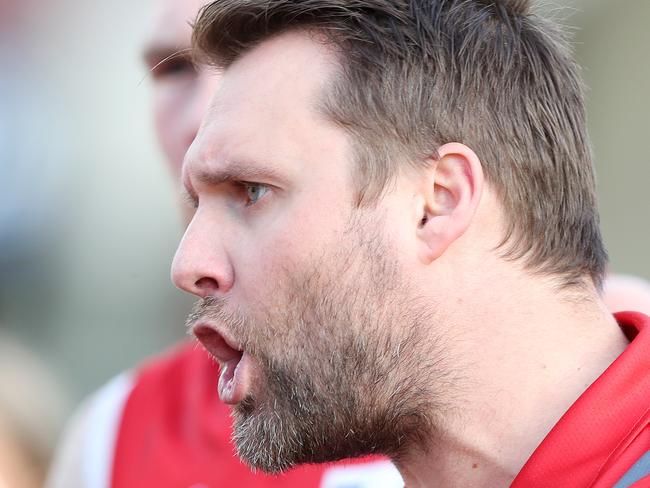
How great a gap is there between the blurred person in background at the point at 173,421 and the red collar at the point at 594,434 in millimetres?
1150

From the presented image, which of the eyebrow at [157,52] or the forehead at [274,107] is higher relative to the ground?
the eyebrow at [157,52]

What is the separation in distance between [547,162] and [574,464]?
1.95 ft

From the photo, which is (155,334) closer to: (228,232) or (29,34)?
(29,34)

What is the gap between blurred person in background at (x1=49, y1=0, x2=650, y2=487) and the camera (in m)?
3.08

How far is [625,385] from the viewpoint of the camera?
1.81 meters

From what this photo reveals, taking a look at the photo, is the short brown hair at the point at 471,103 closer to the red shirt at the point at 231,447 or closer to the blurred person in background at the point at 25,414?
the red shirt at the point at 231,447

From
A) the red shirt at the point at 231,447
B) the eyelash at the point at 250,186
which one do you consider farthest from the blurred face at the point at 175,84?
the eyelash at the point at 250,186

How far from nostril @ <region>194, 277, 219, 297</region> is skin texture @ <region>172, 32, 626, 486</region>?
0.02m

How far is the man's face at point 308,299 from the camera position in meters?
1.94

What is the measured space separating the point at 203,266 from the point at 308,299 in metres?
0.20

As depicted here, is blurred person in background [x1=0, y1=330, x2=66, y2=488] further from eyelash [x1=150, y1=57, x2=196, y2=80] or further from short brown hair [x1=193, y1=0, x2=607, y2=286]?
short brown hair [x1=193, y1=0, x2=607, y2=286]

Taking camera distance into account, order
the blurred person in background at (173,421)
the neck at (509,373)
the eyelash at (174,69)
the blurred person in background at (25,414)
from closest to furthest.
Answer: the neck at (509,373) → the blurred person in background at (173,421) → the eyelash at (174,69) → the blurred person in background at (25,414)

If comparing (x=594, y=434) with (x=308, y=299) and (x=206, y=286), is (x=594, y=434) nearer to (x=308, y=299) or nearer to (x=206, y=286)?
(x=308, y=299)

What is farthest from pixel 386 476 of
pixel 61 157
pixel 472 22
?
pixel 61 157
